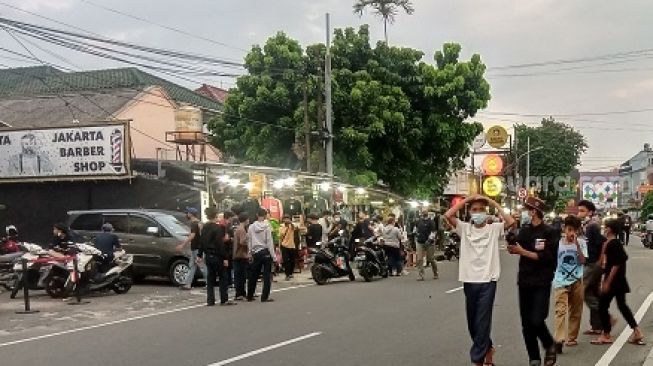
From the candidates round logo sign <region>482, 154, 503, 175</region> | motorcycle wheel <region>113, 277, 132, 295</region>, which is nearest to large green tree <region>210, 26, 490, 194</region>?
round logo sign <region>482, 154, 503, 175</region>

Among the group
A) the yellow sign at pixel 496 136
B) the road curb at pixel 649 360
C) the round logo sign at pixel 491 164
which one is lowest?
the road curb at pixel 649 360

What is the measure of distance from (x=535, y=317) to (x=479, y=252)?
35.4 inches

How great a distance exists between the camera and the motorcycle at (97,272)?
15352 millimetres

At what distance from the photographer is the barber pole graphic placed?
21469 mm

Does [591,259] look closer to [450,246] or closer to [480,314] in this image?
[480,314]

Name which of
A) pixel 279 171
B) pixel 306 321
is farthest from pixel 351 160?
pixel 306 321

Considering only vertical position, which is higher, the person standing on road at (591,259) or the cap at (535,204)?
the cap at (535,204)

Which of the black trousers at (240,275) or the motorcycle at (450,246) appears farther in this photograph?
the motorcycle at (450,246)

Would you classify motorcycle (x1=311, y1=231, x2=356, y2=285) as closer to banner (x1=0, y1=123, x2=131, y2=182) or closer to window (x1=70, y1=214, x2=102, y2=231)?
window (x1=70, y1=214, x2=102, y2=231)

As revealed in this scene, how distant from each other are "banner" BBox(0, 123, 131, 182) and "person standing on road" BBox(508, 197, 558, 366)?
51.0 ft

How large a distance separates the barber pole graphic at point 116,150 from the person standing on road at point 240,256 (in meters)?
8.02

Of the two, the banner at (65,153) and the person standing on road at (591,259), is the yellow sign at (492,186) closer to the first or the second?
the banner at (65,153)

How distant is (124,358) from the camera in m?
8.66

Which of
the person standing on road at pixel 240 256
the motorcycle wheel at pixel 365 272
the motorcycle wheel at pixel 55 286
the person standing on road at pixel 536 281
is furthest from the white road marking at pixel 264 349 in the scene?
the motorcycle wheel at pixel 365 272
